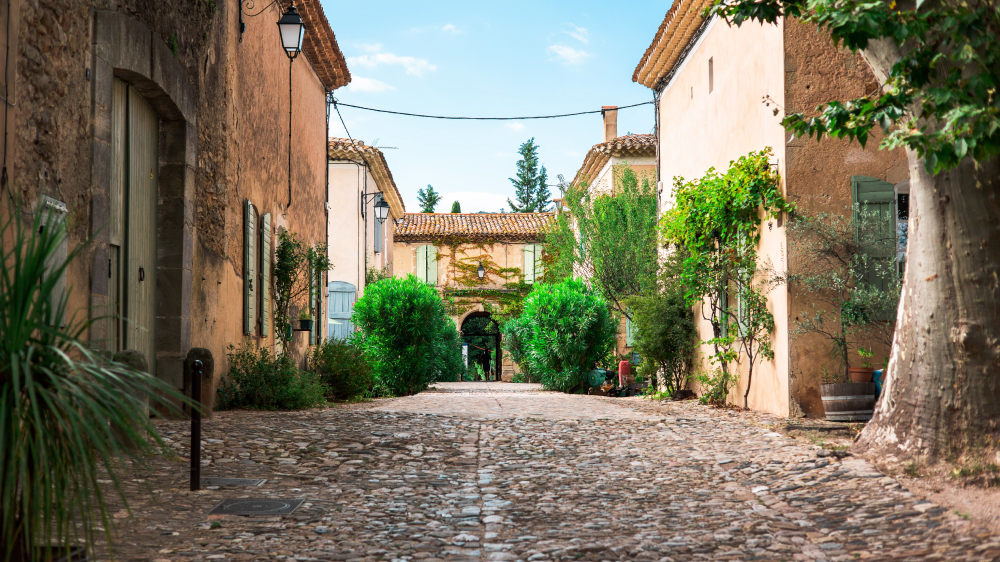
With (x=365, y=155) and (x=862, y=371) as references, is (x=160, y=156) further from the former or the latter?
(x=365, y=155)

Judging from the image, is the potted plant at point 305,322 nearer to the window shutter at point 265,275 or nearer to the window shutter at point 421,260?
the window shutter at point 265,275

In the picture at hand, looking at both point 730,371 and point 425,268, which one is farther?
point 425,268

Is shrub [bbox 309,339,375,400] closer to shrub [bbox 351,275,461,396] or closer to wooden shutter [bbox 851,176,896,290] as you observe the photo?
shrub [bbox 351,275,461,396]

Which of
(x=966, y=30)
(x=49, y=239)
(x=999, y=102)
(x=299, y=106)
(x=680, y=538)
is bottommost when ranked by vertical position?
(x=680, y=538)

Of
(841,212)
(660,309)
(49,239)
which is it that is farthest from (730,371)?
(49,239)

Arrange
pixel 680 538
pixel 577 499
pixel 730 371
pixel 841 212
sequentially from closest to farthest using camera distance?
pixel 680 538 < pixel 577 499 < pixel 841 212 < pixel 730 371

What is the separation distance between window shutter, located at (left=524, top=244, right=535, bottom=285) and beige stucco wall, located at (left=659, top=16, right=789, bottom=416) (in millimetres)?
16119

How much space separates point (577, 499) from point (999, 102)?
3013 millimetres

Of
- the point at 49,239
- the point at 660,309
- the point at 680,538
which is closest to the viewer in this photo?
the point at 49,239

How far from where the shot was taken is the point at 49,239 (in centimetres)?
265

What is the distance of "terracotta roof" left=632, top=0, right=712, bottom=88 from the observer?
11352 mm

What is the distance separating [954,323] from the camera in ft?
15.3

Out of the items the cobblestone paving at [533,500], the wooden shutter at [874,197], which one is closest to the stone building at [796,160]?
the wooden shutter at [874,197]

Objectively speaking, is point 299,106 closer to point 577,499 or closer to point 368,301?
point 368,301
